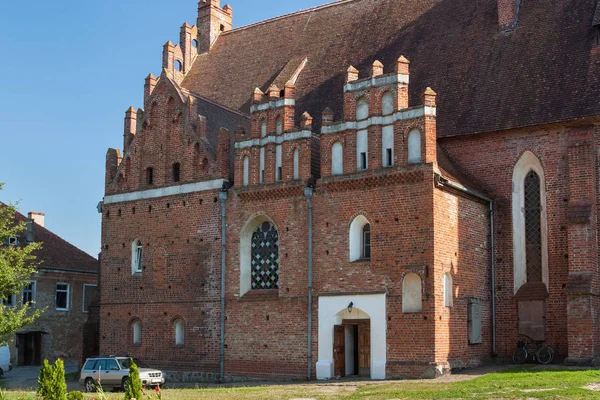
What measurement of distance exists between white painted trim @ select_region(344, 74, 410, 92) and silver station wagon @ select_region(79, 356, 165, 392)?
1121cm

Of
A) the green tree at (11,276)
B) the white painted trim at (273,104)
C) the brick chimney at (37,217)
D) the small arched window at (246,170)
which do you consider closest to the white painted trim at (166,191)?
the small arched window at (246,170)

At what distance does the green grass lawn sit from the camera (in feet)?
63.9

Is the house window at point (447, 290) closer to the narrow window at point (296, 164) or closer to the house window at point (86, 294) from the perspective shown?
the narrow window at point (296, 164)

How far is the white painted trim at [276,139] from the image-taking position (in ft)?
94.3

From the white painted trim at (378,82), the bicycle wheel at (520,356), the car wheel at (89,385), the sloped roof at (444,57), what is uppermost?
the sloped roof at (444,57)

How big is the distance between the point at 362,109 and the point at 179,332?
10.7 meters

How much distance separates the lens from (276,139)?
29.4 meters

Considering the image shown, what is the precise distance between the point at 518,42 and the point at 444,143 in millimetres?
4675

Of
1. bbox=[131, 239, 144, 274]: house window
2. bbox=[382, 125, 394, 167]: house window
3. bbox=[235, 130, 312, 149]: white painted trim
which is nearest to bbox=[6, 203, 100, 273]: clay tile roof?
bbox=[131, 239, 144, 274]: house window

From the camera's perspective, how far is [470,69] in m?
31.2

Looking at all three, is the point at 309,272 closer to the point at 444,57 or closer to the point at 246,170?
the point at 246,170

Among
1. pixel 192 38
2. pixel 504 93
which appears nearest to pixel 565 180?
pixel 504 93

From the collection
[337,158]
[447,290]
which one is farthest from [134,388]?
[337,158]

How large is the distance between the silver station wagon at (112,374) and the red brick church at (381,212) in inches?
107
